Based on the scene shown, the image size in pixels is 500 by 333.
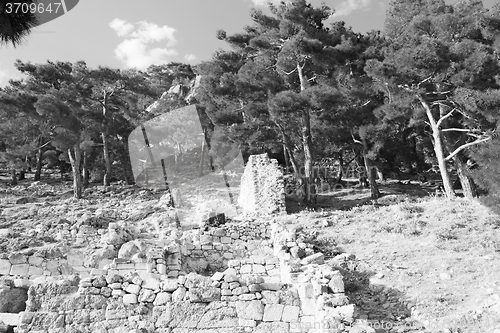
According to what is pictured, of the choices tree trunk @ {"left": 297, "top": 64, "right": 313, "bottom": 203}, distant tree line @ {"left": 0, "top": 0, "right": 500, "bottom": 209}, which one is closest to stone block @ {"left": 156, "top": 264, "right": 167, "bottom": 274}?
distant tree line @ {"left": 0, "top": 0, "right": 500, "bottom": 209}

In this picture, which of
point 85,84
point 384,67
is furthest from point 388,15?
point 85,84

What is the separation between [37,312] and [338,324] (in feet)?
13.7

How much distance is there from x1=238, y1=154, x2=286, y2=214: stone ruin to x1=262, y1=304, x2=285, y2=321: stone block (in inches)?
349

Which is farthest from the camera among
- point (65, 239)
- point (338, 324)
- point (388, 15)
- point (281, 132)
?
point (388, 15)

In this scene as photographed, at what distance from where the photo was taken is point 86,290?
18.9 ft

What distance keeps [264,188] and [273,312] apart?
32.6 feet

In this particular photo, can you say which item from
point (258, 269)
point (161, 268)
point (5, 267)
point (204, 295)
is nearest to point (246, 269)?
point (258, 269)

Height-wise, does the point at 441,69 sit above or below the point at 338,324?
above

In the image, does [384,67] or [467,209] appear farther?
[384,67]

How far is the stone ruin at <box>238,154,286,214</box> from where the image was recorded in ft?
48.3

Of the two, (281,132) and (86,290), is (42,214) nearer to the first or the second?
(281,132)

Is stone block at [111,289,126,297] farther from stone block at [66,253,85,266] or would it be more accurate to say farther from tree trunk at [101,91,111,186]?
tree trunk at [101,91,111,186]

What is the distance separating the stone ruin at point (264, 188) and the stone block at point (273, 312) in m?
8.87

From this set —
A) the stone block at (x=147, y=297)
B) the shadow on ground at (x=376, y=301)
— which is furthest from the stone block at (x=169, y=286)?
the shadow on ground at (x=376, y=301)
